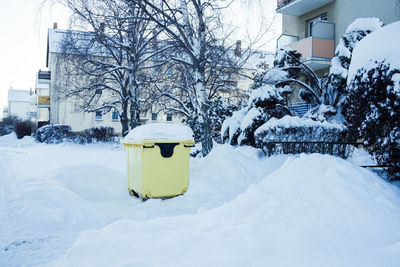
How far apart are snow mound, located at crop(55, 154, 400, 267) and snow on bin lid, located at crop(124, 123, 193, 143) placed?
2217mm

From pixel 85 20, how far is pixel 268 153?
28.4ft

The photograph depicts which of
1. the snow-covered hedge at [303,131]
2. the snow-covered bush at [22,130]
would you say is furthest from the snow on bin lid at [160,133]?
the snow-covered bush at [22,130]

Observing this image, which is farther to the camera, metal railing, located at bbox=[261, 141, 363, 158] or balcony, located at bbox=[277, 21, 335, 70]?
balcony, located at bbox=[277, 21, 335, 70]

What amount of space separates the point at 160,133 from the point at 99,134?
17.5m

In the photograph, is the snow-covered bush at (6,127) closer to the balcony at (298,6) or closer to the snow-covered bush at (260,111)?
the balcony at (298,6)

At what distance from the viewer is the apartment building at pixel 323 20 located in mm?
12633

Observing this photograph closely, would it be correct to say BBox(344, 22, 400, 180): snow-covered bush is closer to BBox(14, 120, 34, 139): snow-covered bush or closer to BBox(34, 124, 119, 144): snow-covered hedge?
BBox(34, 124, 119, 144): snow-covered hedge

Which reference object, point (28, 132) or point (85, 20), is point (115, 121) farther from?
point (85, 20)

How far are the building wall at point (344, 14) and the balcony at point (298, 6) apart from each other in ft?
0.94

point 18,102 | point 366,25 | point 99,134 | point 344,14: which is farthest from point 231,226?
point 18,102

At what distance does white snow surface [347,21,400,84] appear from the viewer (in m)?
4.29

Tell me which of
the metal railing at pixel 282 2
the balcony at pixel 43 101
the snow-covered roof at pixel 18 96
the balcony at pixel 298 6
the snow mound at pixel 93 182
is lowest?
the snow mound at pixel 93 182

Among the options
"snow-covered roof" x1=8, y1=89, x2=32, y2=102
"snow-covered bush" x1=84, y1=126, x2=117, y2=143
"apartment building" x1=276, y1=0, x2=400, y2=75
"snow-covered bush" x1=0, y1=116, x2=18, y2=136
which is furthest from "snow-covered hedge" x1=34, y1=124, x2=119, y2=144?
"snow-covered roof" x1=8, y1=89, x2=32, y2=102

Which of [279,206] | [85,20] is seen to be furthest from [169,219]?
[85,20]
